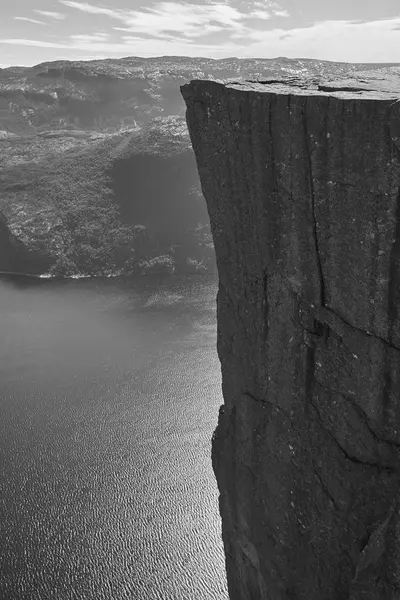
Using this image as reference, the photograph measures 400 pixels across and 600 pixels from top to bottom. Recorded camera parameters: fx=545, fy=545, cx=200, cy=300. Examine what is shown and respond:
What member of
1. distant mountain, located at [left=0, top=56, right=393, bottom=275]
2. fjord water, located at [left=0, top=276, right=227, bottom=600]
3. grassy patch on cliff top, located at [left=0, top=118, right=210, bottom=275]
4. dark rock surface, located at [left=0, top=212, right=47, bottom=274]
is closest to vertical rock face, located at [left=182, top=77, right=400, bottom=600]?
fjord water, located at [left=0, top=276, right=227, bottom=600]

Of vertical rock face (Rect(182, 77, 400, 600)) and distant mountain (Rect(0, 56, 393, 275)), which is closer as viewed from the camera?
vertical rock face (Rect(182, 77, 400, 600))

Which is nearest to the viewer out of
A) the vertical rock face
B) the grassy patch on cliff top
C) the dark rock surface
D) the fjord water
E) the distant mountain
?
the vertical rock face

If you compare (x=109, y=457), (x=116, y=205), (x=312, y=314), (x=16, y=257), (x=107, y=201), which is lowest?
(x=109, y=457)

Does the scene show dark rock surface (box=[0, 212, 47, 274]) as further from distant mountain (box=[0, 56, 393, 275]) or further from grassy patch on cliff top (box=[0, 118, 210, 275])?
grassy patch on cliff top (box=[0, 118, 210, 275])

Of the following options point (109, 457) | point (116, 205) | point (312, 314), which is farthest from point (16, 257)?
point (312, 314)

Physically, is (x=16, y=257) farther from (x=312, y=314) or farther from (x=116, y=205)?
(x=312, y=314)
